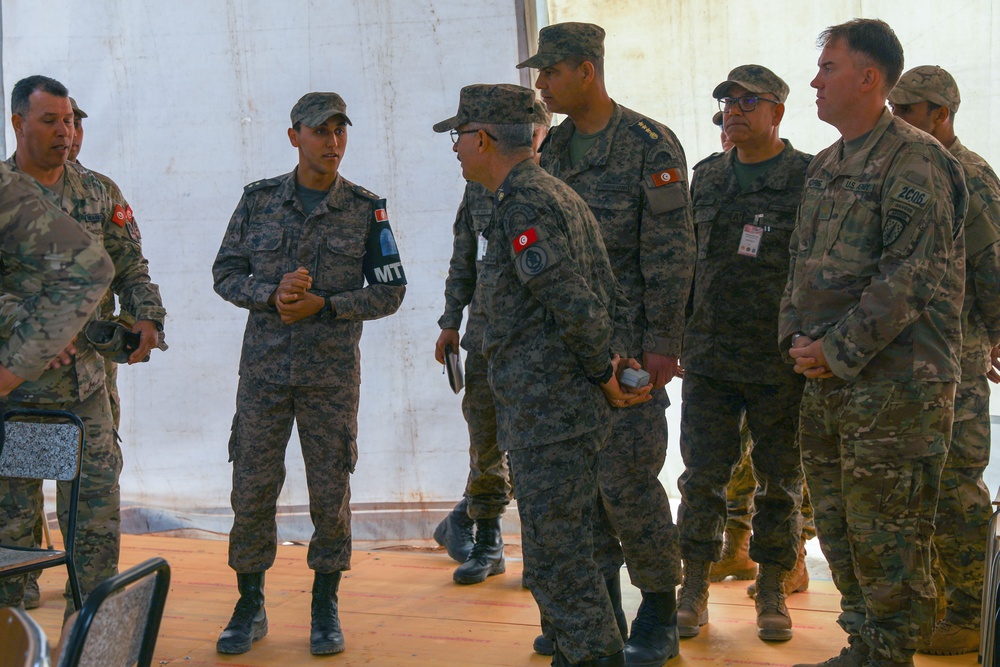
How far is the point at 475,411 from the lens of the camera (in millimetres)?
3760

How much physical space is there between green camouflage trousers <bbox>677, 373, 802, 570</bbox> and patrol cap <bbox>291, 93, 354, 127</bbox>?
1420mm

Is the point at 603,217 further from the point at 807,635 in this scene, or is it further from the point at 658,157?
the point at 807,635

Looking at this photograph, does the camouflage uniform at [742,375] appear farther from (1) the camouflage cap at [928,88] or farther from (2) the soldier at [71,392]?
(2) the soldier at [71,392]

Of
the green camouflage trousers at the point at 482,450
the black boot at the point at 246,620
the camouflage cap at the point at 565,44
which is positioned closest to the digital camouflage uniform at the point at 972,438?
the camouflage cap at the point at 565,44

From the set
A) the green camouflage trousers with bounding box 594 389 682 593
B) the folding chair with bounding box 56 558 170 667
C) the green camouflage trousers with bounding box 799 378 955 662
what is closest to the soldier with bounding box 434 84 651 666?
the green camouflage trousers with bounding box 594 389 682 593

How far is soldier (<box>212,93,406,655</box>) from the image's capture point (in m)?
3.17

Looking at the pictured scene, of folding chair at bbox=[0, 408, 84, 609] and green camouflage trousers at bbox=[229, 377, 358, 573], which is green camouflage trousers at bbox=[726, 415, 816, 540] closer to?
green camouflage trousers at bbox=[229, 377, 358, 573]

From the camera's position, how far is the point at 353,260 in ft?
10.8

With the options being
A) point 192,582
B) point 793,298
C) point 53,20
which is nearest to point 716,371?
point 793,298

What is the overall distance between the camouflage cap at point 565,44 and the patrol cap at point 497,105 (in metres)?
0.42

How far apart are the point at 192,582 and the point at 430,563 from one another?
3.14ft

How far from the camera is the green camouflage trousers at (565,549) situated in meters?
2.36

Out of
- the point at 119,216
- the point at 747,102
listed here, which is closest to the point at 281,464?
the point at 119,216

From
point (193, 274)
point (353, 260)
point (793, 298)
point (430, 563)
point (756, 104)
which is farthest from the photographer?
point (193, 274)
